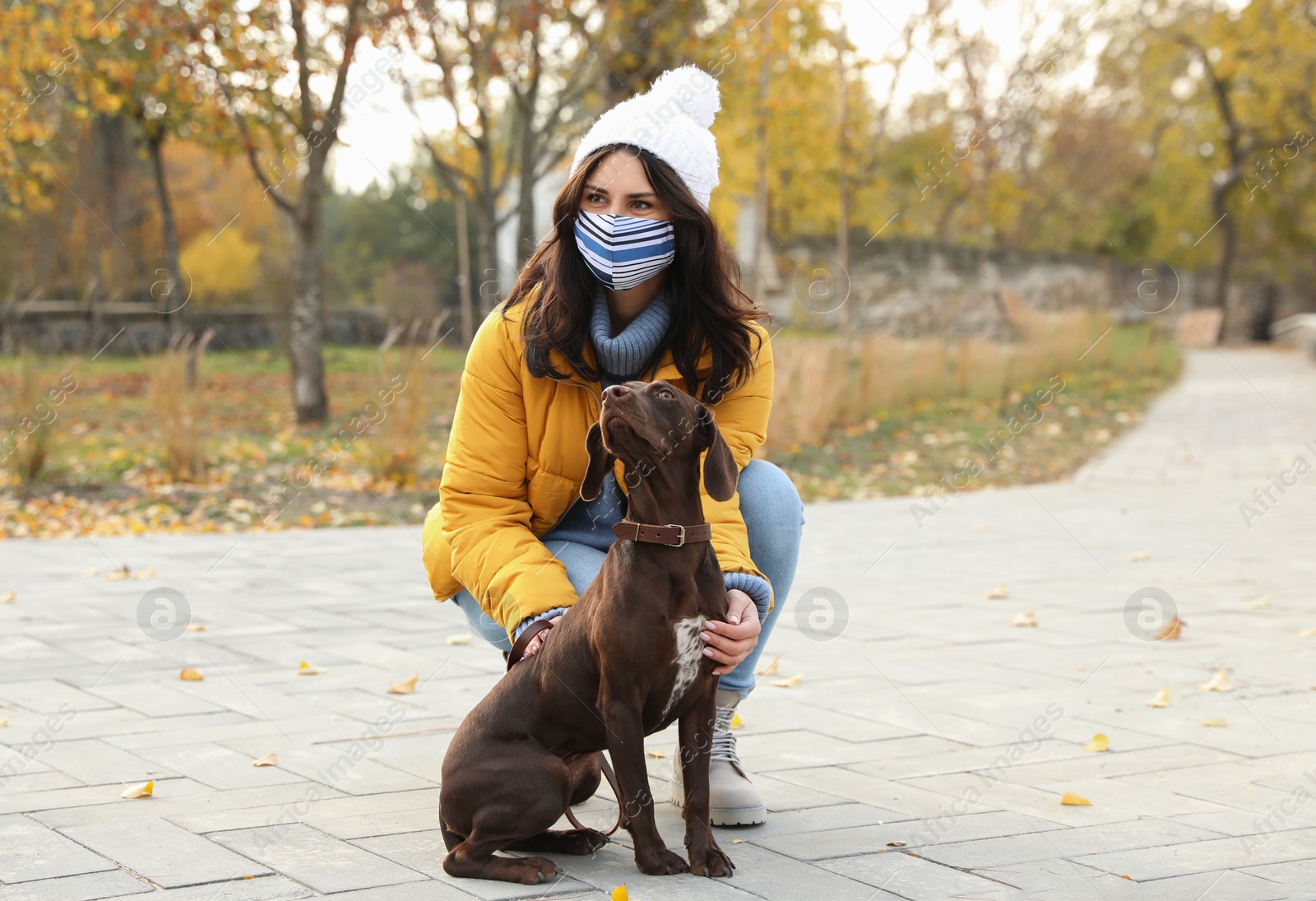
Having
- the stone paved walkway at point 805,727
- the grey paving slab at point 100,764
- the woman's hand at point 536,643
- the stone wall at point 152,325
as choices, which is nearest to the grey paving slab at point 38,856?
the stone paved walkway at point 805,727

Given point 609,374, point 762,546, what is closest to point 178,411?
point 609,374

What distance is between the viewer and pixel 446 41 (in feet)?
38.5

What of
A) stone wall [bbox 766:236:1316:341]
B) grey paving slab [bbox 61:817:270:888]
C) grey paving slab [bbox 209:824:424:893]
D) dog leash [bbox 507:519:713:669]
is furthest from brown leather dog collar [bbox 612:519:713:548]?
stone wall [bbox 766:236:1316:341]

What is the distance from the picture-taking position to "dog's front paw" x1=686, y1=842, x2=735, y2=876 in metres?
2.57

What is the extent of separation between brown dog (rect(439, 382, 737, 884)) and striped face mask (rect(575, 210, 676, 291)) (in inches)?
22.7

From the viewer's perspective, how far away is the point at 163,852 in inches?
107

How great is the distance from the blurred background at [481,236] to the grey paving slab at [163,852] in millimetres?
5429

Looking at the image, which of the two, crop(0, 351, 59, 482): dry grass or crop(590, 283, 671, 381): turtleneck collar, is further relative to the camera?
crop(0, 351, 59, 482): dry grass

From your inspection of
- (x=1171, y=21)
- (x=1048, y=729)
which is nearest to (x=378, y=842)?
(x=1048, y=729)

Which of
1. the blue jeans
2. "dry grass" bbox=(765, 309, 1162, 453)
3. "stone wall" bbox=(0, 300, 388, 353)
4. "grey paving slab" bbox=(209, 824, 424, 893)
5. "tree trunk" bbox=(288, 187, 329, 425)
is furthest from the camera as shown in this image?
"stone wall" bbox=(0, 300, 388, 353)

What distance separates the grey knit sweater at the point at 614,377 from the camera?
2977 mm

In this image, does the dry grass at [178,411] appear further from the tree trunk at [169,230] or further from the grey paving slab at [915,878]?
the grey paving slab at [915,878]

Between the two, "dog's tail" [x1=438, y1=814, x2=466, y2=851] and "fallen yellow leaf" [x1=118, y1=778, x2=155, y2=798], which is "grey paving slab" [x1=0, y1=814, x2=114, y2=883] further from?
"dog's tail" [x1=438, y1=814, x2=466, y2=851]

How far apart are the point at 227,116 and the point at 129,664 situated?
28.9ft
